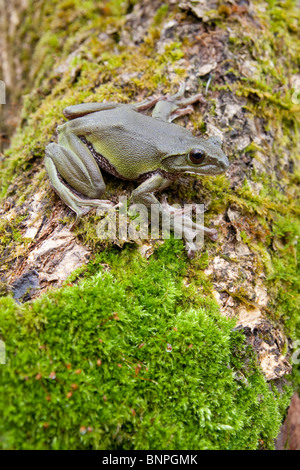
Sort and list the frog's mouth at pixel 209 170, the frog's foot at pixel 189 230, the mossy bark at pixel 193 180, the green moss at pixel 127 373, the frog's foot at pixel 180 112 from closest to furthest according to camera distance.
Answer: the green moss at pixel 127 373
the mossy bark at pixel 193 180
the frog's foot at pixel 189 230
the frog's mouth at pixel 209 170
the frog's foot at pixel 180 112

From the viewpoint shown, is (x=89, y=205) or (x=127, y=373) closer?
(x=127, y=373)

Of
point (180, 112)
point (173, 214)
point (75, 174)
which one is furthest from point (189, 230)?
point (180, 112)

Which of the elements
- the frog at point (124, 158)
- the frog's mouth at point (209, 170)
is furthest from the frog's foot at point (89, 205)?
the frog's mouth at point (209, 170)

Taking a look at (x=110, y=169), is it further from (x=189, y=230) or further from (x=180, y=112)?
(x=180, y=112)

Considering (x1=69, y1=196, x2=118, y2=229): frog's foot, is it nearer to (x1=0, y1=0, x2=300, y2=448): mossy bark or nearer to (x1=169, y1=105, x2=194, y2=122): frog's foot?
(x1=0, y1=0, x2=300, y2=448): mossy bark

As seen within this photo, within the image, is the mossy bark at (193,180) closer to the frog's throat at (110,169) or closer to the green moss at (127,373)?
the green moss at (127,373)

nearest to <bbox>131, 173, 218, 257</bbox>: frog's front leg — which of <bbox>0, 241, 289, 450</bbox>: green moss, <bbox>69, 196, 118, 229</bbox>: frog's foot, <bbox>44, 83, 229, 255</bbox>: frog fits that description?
<bbox>44, 83, 229, 255</bbox>: frog
